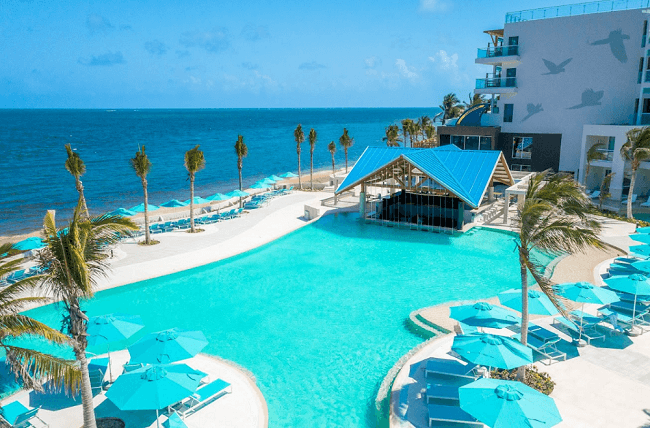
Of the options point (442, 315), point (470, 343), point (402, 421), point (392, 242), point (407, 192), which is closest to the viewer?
point (402, 421)

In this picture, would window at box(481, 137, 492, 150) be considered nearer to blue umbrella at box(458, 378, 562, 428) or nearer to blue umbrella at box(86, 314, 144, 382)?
blue umbrella at box(458, 378, 562, 428)

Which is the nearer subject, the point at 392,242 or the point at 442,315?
the point at 442,315

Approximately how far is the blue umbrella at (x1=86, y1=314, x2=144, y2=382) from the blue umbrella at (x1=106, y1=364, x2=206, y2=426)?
265 cm

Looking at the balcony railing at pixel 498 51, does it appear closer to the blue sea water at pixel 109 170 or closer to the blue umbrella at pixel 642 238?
the blue umbrella at pixel 642 238

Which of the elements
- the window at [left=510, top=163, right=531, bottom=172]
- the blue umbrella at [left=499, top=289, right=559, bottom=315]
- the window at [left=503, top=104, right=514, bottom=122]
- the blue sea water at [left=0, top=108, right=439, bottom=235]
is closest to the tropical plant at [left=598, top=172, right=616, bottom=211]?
the window at [left=510, top=163, right=531, bottom=172]

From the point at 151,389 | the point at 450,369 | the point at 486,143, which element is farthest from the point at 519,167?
the point at 151,389

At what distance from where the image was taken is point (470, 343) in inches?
478

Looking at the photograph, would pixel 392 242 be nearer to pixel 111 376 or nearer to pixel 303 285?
pixel 303 285

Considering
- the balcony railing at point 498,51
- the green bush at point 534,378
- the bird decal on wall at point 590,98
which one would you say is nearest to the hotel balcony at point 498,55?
the balcony railing at point 498,51

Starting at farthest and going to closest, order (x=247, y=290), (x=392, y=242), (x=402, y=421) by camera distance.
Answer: (x=392, y=242) < (x=247, y=290) < (x=402, y=421)

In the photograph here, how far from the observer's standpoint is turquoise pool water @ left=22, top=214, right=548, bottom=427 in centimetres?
1373

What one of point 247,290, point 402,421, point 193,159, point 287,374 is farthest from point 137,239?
point 402,421

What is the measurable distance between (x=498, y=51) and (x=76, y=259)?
1759 inches

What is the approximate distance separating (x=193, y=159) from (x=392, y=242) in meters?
13.6
